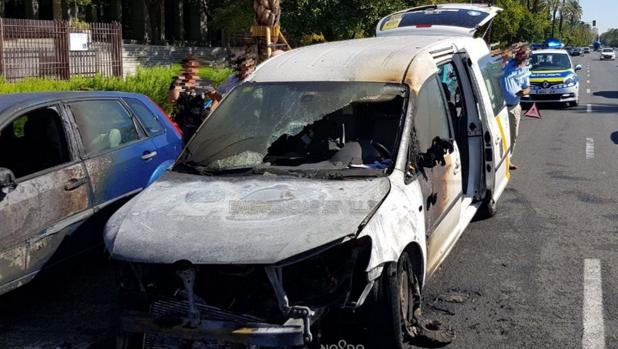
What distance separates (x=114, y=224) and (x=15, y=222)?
1147 mm

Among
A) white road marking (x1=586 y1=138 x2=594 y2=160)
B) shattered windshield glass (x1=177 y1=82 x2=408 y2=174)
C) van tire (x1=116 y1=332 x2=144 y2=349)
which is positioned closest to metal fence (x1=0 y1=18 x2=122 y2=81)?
shattered windshield glass (x1=177 y1=82 x2=408 y2=174)

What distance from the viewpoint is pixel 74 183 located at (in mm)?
5441

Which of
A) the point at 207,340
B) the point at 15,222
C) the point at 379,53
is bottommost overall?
the point at 207,340

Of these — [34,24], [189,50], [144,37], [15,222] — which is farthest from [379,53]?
[144,37]

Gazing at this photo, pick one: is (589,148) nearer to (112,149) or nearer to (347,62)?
(347,62)

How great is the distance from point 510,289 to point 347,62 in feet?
7.07

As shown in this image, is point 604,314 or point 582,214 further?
point 582,214

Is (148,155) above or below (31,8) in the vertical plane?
below

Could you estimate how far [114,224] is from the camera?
13.6ft

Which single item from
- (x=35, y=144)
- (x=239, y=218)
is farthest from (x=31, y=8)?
(x=239, y=218)

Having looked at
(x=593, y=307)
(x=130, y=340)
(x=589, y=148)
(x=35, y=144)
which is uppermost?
(x=35, y=144)

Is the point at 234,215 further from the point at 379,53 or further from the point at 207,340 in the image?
the point at 379,53

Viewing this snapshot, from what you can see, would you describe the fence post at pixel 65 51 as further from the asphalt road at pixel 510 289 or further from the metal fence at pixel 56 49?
the asphalt road at pixel 510 289

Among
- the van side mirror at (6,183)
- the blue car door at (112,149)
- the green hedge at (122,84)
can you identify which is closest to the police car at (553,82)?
the green hedge at (122,84)
